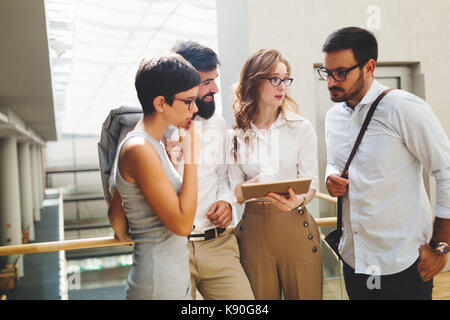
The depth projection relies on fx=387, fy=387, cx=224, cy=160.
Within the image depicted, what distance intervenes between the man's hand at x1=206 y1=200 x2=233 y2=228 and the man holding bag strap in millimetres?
533

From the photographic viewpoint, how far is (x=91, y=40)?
862cm

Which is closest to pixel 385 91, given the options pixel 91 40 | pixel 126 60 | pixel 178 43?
pixel 178 43

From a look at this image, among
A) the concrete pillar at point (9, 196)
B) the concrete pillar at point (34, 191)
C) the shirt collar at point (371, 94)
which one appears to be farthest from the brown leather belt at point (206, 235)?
the concrete pillar at point (34, 191)

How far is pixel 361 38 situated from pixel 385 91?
0.26 meters

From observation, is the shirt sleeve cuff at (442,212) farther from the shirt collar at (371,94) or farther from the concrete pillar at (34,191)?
the concrete pillar at (34,191)

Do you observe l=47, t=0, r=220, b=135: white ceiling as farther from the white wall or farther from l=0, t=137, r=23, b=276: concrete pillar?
l=0, t=137, r=23, b=276: concrete pillar

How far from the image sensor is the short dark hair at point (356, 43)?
172 centimetres

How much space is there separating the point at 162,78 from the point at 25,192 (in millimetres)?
16249

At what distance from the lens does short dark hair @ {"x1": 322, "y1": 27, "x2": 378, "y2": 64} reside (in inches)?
67.6

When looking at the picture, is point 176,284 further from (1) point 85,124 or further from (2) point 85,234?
(2) point 85,234

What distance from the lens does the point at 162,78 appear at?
1321 mm

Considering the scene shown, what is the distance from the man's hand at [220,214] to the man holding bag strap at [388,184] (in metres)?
0.53

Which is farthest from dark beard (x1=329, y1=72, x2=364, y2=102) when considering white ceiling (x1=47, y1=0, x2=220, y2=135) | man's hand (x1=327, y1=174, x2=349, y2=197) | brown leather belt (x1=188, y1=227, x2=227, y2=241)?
white ceiling (x1=47, y1=0, x2=220, y2=135)

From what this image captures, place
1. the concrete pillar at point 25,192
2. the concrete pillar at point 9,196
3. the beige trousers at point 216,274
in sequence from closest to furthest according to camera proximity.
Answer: the beige trousers at point 216,274, the concrete pillar at point 9,196, the concrete pillar at point 25,192
